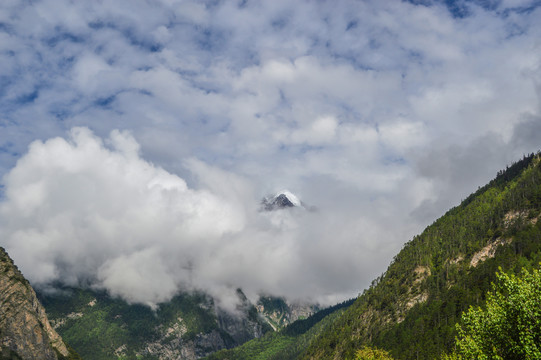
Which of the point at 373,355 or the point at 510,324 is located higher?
the point at 510,324

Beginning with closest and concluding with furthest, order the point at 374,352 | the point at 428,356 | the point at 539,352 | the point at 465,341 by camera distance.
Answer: the point at 539,352, the point at 465,341, the point at 374,352, the point at 428,356

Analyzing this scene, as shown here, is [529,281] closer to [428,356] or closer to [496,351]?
[496,351]

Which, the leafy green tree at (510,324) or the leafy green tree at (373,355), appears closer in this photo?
the leafy green tree at (510,324)

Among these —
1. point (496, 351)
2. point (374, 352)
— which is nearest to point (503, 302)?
point (496, 351)

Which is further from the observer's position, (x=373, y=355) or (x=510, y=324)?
(x=373, y=355)

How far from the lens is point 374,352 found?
9850cm

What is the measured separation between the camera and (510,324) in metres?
37.5

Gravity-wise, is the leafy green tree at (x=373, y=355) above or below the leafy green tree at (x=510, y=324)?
below

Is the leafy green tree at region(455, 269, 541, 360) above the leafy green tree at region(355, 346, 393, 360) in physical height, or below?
above

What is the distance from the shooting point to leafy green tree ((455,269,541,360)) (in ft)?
114

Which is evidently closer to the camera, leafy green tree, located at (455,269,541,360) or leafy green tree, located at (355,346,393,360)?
leafy green tree, located at (455,269,541,360)

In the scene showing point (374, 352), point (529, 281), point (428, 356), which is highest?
point (529, 281)

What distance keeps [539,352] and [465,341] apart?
10.8 metres

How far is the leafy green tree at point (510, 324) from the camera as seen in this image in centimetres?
3481
